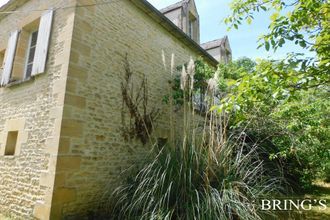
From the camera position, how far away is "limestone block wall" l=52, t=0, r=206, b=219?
435 cm

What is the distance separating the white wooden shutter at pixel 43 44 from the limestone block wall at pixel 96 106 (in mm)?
876

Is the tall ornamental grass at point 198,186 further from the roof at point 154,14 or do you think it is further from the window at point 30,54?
the window at point 30,54

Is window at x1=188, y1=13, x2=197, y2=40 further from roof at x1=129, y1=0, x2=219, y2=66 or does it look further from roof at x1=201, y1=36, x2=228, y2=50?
roof at x1=201, y1=36, x2=228, y2=50

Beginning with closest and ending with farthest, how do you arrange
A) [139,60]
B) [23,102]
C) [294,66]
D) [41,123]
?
[294,66] → [41,123] → [23,102] → [139,60]

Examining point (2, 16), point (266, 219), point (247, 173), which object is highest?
point (2, 16)

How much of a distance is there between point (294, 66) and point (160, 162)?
2521mm

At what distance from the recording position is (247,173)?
12.9 ft

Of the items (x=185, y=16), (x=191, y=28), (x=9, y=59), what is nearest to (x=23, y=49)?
(x=9, y=59)

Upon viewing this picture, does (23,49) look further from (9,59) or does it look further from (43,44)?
(43,44)

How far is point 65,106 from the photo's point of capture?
440 centimetres

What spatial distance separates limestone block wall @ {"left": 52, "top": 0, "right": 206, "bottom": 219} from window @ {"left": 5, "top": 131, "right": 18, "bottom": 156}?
198 cm

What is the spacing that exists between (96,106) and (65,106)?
2.36 feet

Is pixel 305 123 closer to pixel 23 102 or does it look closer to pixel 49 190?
pixel 49 190

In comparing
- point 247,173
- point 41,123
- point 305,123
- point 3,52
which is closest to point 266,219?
point 247,173
